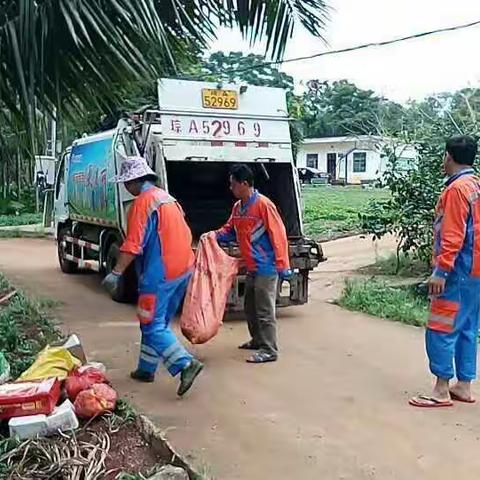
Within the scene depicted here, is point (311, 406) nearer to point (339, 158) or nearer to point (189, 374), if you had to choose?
point (189, 374)

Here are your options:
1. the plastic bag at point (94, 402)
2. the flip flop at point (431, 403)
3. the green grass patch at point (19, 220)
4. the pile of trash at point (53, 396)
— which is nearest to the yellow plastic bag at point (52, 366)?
the pile of trash at point (53, 396)

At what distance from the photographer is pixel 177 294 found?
545 cm

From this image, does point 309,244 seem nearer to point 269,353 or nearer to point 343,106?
point 269,353

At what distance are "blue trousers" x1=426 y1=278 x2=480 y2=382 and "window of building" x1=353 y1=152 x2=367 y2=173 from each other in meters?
43.5

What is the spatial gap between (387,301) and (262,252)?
3.02 metres

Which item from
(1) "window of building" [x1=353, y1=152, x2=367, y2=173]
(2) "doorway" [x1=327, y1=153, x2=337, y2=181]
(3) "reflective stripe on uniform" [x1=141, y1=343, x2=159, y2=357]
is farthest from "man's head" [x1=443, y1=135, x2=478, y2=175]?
(2) "doorway" [x1=327, y1=153, x2=337, y2=181]

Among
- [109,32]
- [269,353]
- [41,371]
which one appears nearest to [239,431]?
[41,371]

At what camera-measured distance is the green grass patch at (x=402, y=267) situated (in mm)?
10766

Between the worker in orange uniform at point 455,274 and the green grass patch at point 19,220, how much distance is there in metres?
19.8

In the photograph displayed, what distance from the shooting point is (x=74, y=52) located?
3971mm

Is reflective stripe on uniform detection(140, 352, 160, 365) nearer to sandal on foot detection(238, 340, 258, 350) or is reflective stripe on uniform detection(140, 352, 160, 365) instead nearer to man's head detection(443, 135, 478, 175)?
sandal on foot detection(238, 340, 258, 350)

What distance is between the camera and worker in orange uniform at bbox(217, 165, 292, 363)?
20.7ft

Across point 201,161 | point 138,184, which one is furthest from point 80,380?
point 201,161

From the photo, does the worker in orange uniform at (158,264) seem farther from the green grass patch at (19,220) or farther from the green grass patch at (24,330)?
the green grass patch at (19,220)
